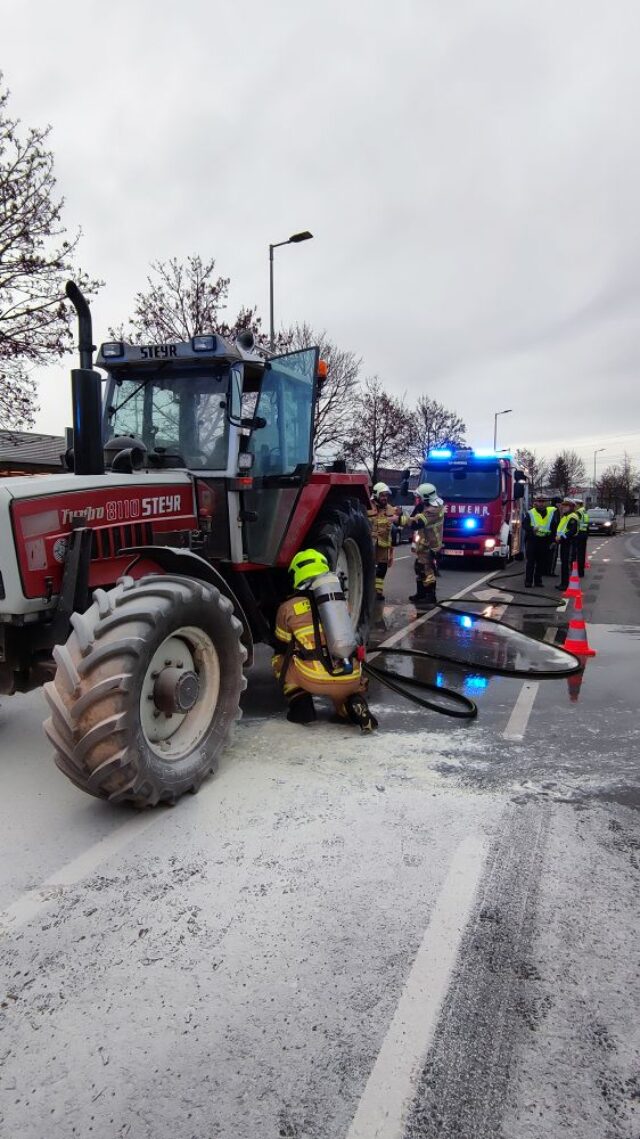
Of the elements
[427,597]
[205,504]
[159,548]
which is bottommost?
[427,597]

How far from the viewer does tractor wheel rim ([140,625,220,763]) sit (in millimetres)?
3549

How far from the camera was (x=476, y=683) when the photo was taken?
6273mm

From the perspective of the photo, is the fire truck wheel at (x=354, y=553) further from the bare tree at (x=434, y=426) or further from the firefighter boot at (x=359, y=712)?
A: the bare tree at (x=434, y=426)

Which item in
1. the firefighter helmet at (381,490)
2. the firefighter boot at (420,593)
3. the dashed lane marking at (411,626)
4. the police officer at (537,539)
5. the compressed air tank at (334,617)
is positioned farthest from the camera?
the police officer at (537,539)

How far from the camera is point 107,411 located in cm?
509

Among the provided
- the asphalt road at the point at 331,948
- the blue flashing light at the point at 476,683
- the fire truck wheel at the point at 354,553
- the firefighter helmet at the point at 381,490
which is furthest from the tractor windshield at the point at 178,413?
the firefighter helmet at the point at 381,490

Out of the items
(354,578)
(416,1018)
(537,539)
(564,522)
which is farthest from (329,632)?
(537,539)

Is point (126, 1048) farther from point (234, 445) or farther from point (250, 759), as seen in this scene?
point (234, 445)

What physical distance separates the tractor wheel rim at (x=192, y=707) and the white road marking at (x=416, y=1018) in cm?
155

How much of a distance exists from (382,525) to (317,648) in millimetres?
6499

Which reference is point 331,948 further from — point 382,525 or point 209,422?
point 382,525

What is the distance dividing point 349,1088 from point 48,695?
78.7 inches

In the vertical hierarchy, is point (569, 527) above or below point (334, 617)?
above

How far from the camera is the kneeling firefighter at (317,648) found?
471cm
